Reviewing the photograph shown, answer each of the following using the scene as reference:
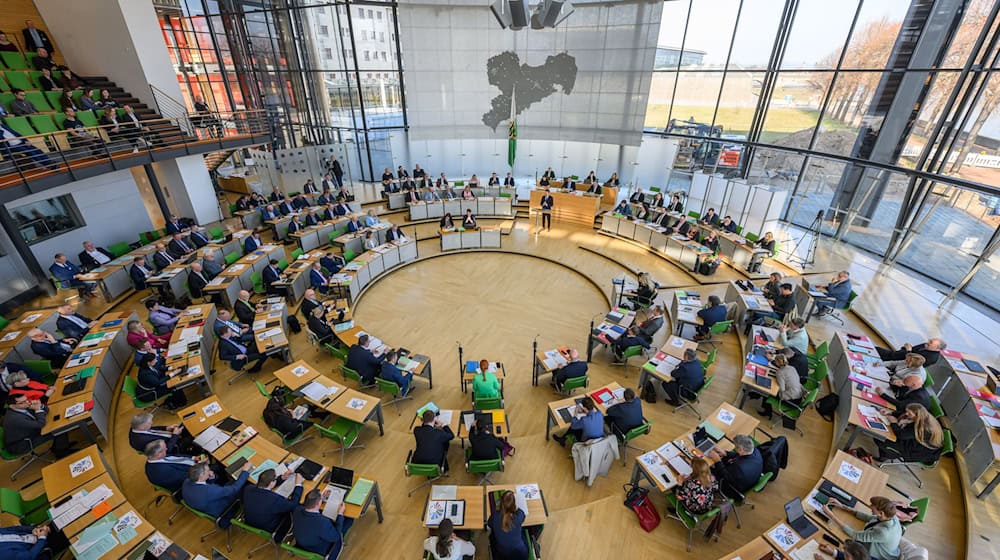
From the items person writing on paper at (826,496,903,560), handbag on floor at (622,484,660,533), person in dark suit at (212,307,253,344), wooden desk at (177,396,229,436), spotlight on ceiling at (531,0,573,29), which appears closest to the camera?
person writing on paper at (826,496,903,560)

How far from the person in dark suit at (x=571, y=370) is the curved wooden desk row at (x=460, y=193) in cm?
1044

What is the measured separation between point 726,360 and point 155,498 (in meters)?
10.4

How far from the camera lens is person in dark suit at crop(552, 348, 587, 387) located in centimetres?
743

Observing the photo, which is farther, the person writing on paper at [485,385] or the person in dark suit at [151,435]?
the person writing on paper at [485,385]

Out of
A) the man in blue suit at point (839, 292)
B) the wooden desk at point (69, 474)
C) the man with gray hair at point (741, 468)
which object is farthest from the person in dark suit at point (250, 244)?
the man in blue suit at point (839, 292)

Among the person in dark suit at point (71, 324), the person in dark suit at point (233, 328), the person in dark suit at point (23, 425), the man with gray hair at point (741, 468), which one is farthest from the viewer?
the person in dark suit at point (71, 324)

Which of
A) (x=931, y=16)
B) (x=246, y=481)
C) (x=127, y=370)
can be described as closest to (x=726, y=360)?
(x=246, y=481)

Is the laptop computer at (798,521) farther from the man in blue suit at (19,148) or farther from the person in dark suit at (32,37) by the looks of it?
the person in dark suit at (32,37)

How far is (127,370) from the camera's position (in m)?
8.18

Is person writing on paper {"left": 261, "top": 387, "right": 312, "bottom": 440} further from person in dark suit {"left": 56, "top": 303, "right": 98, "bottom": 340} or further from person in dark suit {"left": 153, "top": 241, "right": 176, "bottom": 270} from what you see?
person in dark suit {"left": 153, "top": 241, "right": 176, "bottom": 270}

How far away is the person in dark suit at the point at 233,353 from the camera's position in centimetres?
789

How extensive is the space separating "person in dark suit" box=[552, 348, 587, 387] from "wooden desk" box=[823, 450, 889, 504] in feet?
11.9

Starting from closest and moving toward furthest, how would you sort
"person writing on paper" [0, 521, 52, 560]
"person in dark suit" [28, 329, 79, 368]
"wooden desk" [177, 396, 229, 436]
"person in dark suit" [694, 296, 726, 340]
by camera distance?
"person writing on paper" [0, 521, 52, 560] < "wooden desk" [177, 396, 229, 436] < "person in dark suit" [28, 329, 79, 368] < "person in dark suit" [694, 296, 726, 340]

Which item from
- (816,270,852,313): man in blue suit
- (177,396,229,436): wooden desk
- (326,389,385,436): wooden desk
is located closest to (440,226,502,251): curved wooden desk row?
(326,389,385,436): wooden desk
